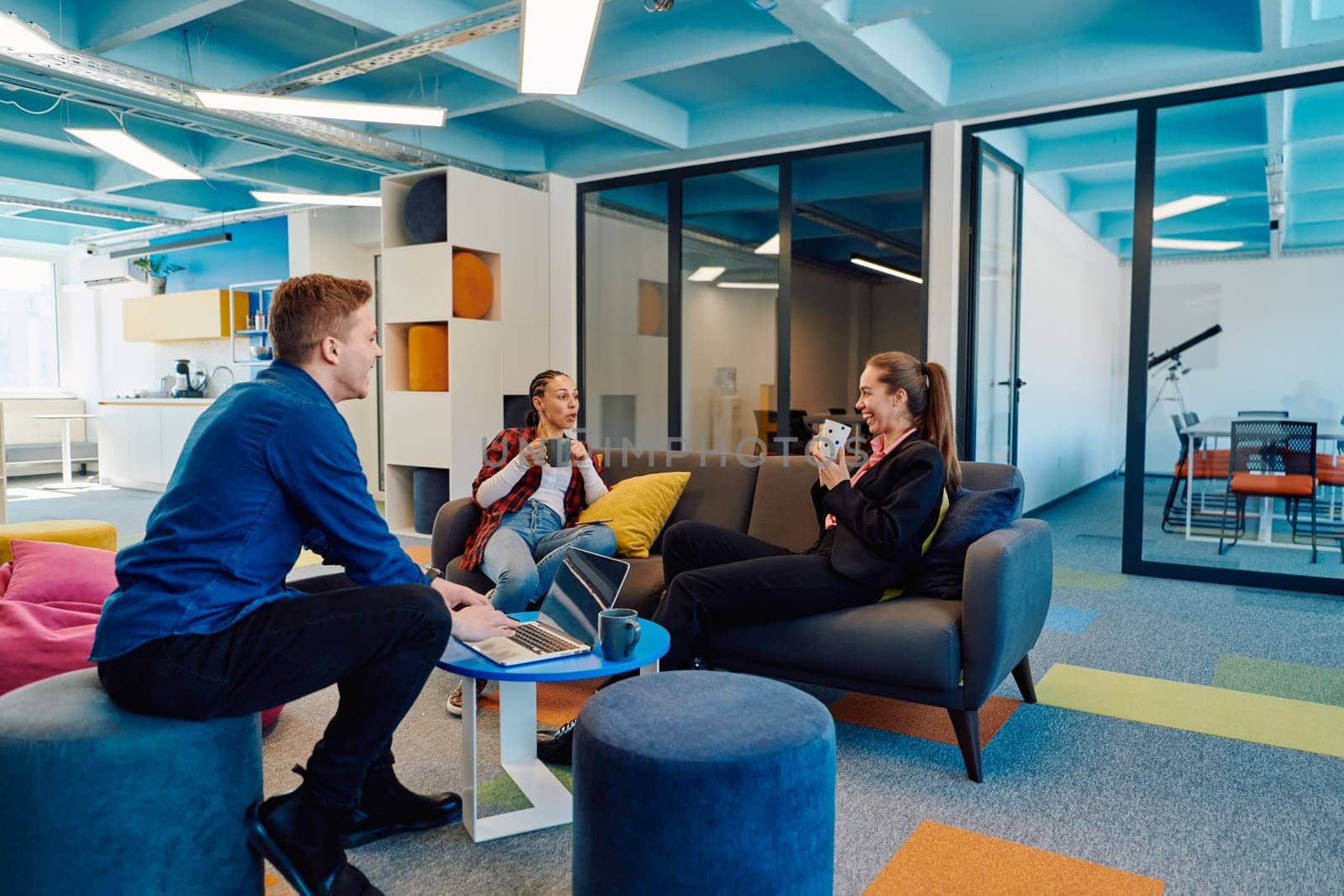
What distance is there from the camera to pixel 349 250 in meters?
8.02

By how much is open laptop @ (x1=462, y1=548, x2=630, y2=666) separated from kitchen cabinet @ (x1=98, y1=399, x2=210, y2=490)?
7.17 meters

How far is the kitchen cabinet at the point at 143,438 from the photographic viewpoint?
28.0 feet

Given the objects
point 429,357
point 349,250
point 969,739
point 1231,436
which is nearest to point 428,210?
point 429,357

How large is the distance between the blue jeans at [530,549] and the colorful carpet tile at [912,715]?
3.31 ft

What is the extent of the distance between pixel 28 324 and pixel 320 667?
38.3 ft

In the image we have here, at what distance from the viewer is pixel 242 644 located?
1.64 m

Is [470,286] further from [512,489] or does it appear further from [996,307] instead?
[996,307]

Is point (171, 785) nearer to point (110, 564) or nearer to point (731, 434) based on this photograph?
point (110, 564)

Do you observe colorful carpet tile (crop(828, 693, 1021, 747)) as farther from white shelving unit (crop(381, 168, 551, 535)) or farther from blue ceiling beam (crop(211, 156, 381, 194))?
blue ceiling beam (crop(211, 156, 381, 194))

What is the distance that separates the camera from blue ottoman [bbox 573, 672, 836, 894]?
4.89 ft

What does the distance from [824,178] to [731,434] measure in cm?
221

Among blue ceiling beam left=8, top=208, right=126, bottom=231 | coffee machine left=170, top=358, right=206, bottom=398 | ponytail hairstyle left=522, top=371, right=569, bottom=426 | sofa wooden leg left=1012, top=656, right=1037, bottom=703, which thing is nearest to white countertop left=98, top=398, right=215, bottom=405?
coffee machine left=170, top=358, right=206, bottom=398

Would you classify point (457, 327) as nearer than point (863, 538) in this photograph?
No

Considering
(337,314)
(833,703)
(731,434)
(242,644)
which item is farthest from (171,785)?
(731,434)
